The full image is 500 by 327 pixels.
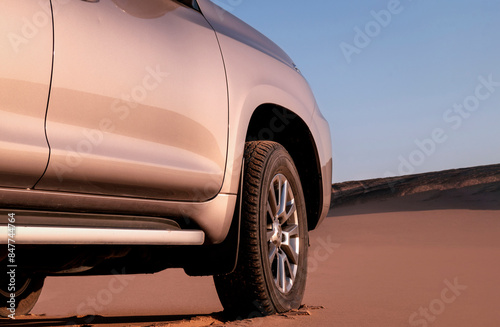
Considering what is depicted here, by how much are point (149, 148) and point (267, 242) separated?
3.43ft

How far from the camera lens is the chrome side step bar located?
89.6 inches

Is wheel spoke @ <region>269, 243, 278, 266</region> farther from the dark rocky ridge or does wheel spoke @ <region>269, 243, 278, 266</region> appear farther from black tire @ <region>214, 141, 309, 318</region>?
the dark rocky ridge

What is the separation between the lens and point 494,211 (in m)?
18.2

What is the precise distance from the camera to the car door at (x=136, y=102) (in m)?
2.45

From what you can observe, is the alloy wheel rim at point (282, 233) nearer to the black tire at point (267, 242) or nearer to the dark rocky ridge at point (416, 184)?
the black tire at point (267, 242)

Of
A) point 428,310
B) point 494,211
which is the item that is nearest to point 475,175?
point 494,211

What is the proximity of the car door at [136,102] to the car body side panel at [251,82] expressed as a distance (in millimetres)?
84

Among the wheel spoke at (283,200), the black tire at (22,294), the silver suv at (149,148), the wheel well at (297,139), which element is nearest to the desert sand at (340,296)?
the black tire at (22,294)

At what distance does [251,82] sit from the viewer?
3.45m

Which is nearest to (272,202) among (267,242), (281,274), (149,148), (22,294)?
(267,242)

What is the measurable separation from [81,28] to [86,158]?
0.48 meters

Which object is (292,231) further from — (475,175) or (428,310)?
(475,175)

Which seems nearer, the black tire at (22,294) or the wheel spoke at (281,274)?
the wheel spoke at (281,274)

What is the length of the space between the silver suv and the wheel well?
18mm
